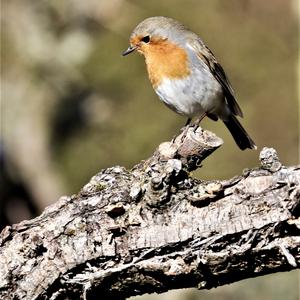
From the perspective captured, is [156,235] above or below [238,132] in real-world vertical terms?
below

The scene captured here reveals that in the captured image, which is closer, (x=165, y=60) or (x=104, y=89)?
(x=165, y=60)

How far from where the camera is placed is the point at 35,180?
26.6 feet

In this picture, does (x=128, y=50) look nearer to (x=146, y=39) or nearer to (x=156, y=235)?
(x=146, y=39)

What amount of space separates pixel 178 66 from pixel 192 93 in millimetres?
157

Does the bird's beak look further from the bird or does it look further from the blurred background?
the blurred background

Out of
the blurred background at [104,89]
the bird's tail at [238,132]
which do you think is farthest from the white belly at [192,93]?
the blurred background at [104,89]

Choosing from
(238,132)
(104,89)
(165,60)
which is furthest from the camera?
(104,89)

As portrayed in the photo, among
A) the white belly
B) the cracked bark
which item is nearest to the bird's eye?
the white belly

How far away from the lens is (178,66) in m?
4.43

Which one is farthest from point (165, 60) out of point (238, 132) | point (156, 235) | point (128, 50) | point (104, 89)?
point (104, 89)

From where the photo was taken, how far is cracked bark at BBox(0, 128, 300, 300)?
261 centimetres

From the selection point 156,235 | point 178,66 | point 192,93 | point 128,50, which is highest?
point 128,50

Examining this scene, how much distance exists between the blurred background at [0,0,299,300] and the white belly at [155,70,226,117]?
7.12 ft

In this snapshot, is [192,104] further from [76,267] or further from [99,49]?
[99,49]
